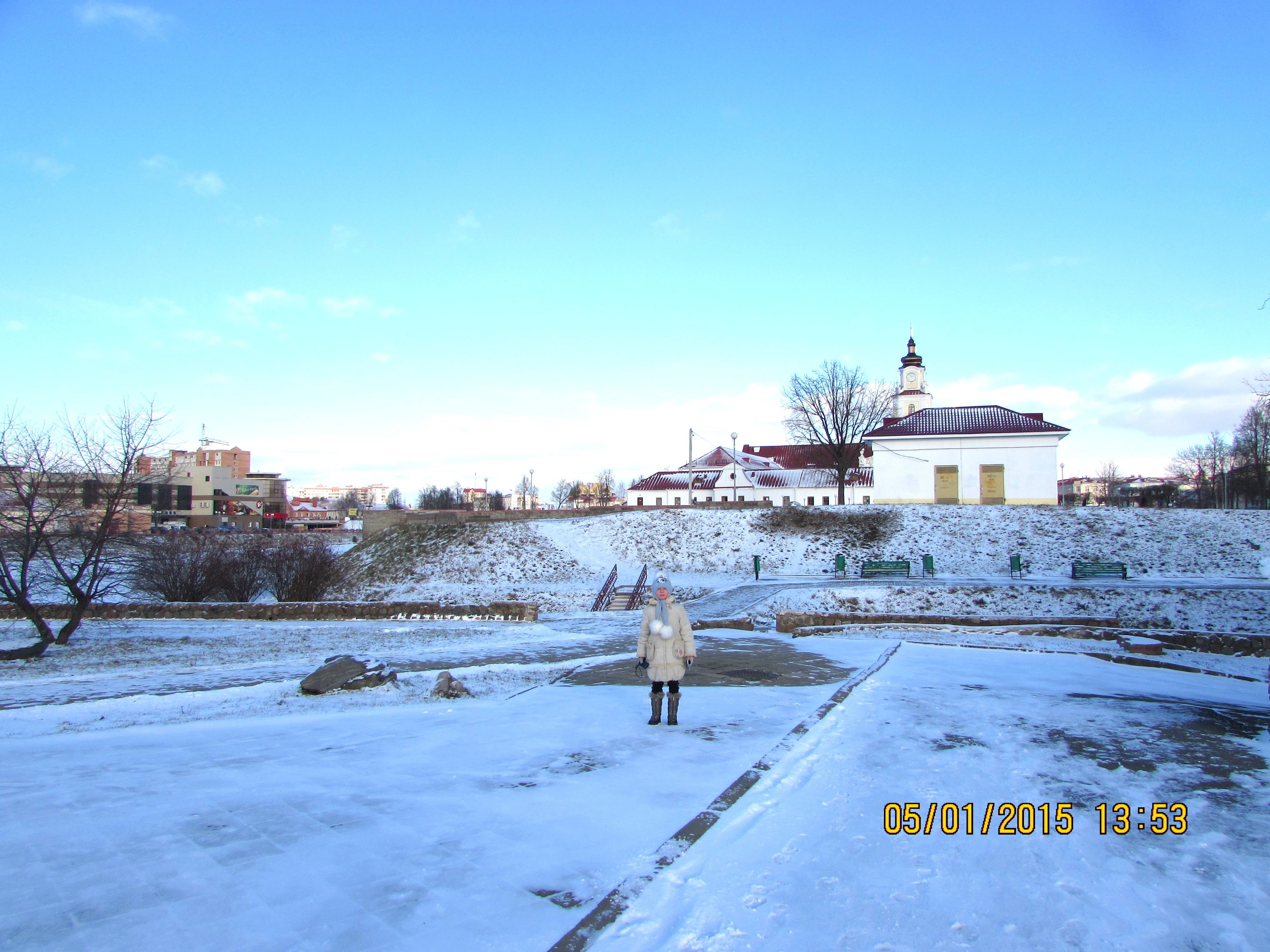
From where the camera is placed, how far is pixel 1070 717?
798cm

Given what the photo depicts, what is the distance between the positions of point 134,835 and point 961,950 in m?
4.62

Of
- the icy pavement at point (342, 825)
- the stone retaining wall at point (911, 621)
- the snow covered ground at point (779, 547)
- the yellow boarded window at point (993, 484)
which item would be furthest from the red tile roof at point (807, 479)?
the icy pavement at point (342, 825)

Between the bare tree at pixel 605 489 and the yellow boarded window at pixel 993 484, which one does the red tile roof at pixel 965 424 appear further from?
the bare tree at pixel 605 489

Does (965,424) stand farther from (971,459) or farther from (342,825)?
(342,825)

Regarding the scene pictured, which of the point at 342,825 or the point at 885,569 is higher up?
the point at 342,825

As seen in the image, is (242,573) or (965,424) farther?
(965,424)

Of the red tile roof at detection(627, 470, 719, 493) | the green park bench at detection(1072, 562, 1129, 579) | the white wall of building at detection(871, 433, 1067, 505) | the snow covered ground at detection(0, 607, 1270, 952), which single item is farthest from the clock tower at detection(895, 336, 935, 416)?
the snow covered ground at detection(0, 607, 1270, 952)

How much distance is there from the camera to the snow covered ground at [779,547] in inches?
1214

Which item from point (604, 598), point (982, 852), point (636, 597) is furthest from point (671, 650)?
point (604, 598)

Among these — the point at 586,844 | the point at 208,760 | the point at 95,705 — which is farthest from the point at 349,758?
the point at 95,705

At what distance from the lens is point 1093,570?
89.0 feet

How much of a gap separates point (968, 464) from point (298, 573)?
36.2 m

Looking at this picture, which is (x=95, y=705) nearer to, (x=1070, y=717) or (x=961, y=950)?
(x=961, y=950)

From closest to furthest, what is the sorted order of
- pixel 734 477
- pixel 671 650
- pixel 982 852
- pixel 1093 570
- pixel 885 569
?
pixel 982 852 → pixel 671 650 → pixel 1093 570 → pixel 885 569 → pixel 734 477
